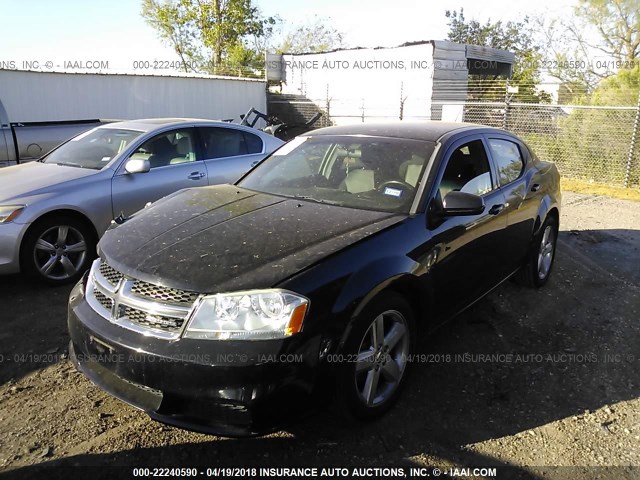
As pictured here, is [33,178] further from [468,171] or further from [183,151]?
[468,171]

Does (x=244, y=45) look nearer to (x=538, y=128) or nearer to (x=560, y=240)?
(x=538, y=128)

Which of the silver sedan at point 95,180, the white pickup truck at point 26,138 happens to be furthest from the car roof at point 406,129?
the white pickup truck at point 26,138

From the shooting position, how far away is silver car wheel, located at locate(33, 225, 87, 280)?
4.79m

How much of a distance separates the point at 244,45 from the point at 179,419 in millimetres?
29929

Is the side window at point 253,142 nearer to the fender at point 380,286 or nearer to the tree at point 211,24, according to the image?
the fender at point 380,286

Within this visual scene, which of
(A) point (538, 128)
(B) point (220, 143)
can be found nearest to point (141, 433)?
(B) point (220, 143)

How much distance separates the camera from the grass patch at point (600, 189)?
1044 cm

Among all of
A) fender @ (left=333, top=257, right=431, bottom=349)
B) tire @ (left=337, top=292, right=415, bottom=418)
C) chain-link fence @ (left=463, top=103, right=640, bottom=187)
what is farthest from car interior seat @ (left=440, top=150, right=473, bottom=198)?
chain-link fence @ (left=463, top=103, right=640, bottom=187)

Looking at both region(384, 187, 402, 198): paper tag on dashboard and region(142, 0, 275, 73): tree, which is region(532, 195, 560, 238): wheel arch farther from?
region(142, 0, 275, 73): tree

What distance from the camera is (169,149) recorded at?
19.5ft

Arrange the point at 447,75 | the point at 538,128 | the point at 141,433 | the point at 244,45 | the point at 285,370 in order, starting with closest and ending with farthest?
the point at 285,370
the point at 141,433
the point at 538,128
the point at 447,75
the point at 244,45

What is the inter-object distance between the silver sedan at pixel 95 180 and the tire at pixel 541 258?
3.53 m

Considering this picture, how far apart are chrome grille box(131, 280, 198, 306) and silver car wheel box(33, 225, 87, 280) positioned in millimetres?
2694

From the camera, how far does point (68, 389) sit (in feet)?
10.6
